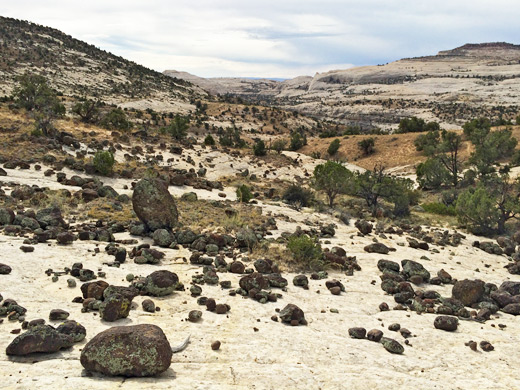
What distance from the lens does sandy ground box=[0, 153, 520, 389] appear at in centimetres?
723

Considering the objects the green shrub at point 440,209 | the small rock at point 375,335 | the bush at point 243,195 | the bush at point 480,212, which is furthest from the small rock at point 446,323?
the green shrub at point 440,209

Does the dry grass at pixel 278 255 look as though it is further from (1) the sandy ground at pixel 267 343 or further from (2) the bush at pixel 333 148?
(2) the bush at pixel 333 148

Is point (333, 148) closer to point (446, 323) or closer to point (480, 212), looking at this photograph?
point (480, 212)

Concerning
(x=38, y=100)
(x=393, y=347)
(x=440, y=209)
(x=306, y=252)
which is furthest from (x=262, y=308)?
(x=38, y=100)

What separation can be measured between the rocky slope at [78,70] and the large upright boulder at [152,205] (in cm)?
5110

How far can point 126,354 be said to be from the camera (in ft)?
22.8

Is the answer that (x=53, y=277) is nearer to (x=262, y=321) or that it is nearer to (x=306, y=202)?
(x=262, y=321)

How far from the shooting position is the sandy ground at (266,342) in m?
7.23

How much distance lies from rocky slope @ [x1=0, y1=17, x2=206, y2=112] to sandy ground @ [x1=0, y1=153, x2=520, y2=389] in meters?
56.3

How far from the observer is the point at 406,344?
10.1m

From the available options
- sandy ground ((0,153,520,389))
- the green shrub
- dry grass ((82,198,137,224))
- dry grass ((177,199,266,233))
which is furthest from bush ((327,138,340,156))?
sandy ground ((0,153,520,389))

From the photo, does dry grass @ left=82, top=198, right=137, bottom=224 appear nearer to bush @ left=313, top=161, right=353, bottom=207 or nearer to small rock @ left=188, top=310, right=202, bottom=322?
small rock @ left=188, top=310, right=202, bottom=322

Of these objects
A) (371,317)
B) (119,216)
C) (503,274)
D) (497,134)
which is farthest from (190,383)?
(497,134)

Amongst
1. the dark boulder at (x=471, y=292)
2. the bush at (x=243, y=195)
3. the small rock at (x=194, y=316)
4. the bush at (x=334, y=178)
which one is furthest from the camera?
the bush at (x=334, y=178)
